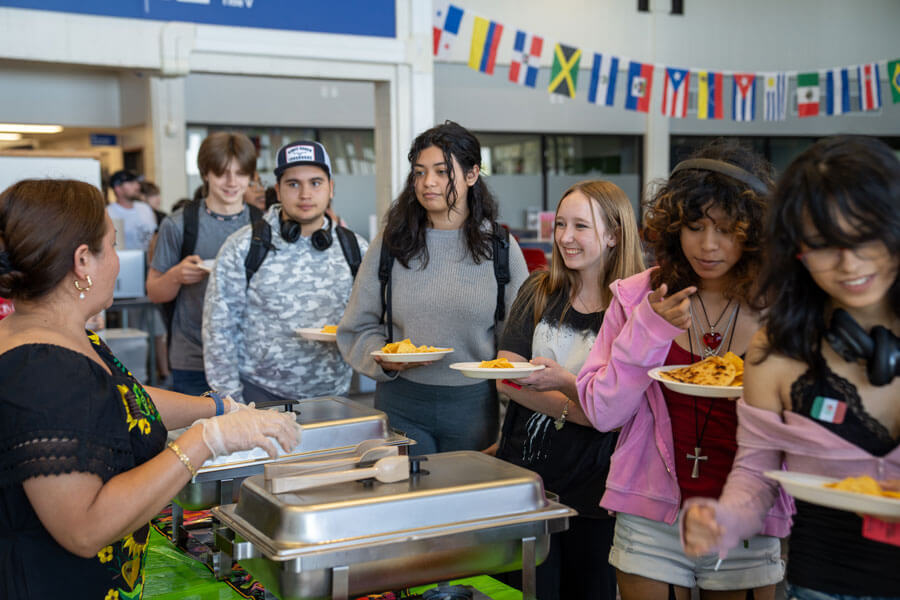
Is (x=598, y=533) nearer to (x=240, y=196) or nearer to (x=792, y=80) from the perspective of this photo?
(x=240, y=196)

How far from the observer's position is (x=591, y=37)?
11.7m

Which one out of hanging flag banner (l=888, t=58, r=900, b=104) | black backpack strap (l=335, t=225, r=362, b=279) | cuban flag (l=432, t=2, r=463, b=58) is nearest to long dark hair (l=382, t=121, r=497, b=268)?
black backpack strap (l=335, t=225, r=362, b=279)

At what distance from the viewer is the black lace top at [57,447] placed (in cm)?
132

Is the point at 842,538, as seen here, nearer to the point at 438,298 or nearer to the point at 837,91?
the point at 438,298

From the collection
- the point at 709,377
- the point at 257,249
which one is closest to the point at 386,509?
the point at 709,377

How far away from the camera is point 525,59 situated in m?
7.92

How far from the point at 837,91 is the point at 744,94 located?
0.97 metres

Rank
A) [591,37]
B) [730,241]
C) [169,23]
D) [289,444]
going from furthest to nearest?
[591,37], [169,23], [730,241], [289,444]

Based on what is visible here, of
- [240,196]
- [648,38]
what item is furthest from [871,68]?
[240,196]

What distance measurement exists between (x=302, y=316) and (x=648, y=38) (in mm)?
10419

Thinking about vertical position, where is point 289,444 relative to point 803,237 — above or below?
below

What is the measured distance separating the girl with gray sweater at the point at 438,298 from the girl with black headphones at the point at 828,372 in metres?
1.33

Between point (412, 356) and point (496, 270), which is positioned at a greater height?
point (496, 270)

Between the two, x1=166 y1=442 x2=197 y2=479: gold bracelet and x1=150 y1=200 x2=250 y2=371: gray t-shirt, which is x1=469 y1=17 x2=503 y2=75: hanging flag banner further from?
x1=166 y1=442 x2=197 y2=479: gold bracelet
